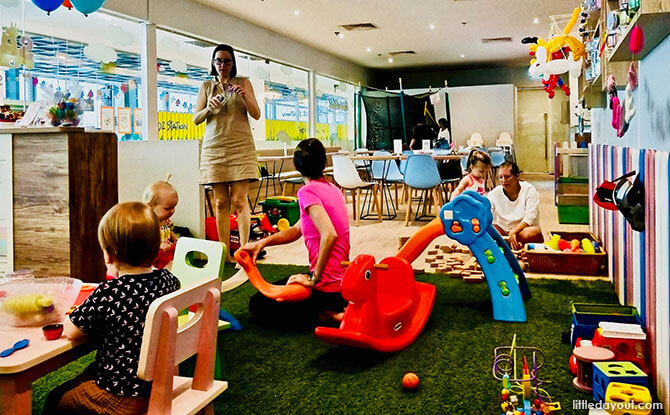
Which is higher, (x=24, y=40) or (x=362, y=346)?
(x=24, y=40)

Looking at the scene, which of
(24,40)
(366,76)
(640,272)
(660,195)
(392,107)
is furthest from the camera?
(366,76)

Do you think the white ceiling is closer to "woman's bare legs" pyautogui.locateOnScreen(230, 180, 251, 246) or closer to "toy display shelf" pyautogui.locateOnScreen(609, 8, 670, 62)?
"woman's bare legs" pyautogui.locateOnScreen(230, 180, 251, 246)

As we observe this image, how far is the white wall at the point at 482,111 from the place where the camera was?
45.4 ft

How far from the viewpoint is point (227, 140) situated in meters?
4.48

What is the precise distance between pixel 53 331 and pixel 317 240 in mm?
1505

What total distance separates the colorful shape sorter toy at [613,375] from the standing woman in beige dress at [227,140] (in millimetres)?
2997

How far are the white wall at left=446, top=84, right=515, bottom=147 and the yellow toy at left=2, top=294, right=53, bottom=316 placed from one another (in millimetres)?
13290

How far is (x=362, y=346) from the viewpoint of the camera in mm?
2426

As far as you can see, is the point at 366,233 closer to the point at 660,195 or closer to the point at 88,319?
the point at 660,195

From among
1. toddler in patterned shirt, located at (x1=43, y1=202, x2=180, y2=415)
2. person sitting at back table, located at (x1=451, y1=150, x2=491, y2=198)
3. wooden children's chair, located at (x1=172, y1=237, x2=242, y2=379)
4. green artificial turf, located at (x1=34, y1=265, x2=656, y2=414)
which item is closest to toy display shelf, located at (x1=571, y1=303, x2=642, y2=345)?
green artificial turf, located at (x1=34, y1=265, x2=656, y2=414)

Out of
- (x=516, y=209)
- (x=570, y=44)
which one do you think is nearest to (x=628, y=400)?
(x=516, y=209)

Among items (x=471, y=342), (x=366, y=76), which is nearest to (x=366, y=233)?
(x=471, y=342)

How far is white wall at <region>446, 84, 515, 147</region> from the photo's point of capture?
1384 centimetres

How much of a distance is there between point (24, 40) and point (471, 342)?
4479 millimetres
